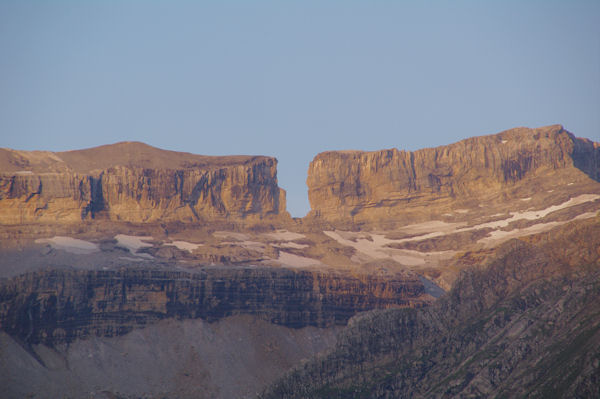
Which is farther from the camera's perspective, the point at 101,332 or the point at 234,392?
the point at 101,332

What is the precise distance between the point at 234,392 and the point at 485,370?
227 feet

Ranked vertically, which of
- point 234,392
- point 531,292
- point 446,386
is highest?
point 531,292

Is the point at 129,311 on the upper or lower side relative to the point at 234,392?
upper

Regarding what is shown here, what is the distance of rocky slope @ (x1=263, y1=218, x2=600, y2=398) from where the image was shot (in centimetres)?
11444

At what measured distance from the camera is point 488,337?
129 meters

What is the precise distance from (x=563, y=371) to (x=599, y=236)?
3976 centimetres

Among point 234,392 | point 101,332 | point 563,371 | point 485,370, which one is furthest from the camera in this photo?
point 101,332

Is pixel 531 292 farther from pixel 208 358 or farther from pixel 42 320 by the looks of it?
pixel 42 320

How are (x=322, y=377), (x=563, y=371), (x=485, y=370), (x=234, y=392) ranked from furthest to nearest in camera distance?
(x=234, y=392) < (x=322, y=377) < (x=485, y=370) < (x=563, y=371)

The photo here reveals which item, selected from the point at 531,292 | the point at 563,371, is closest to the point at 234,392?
the point at 531,292

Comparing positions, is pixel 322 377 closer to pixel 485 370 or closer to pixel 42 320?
pixel 485 370

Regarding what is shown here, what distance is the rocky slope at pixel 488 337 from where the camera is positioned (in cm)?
11444

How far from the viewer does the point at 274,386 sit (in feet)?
463

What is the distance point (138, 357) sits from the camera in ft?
610
